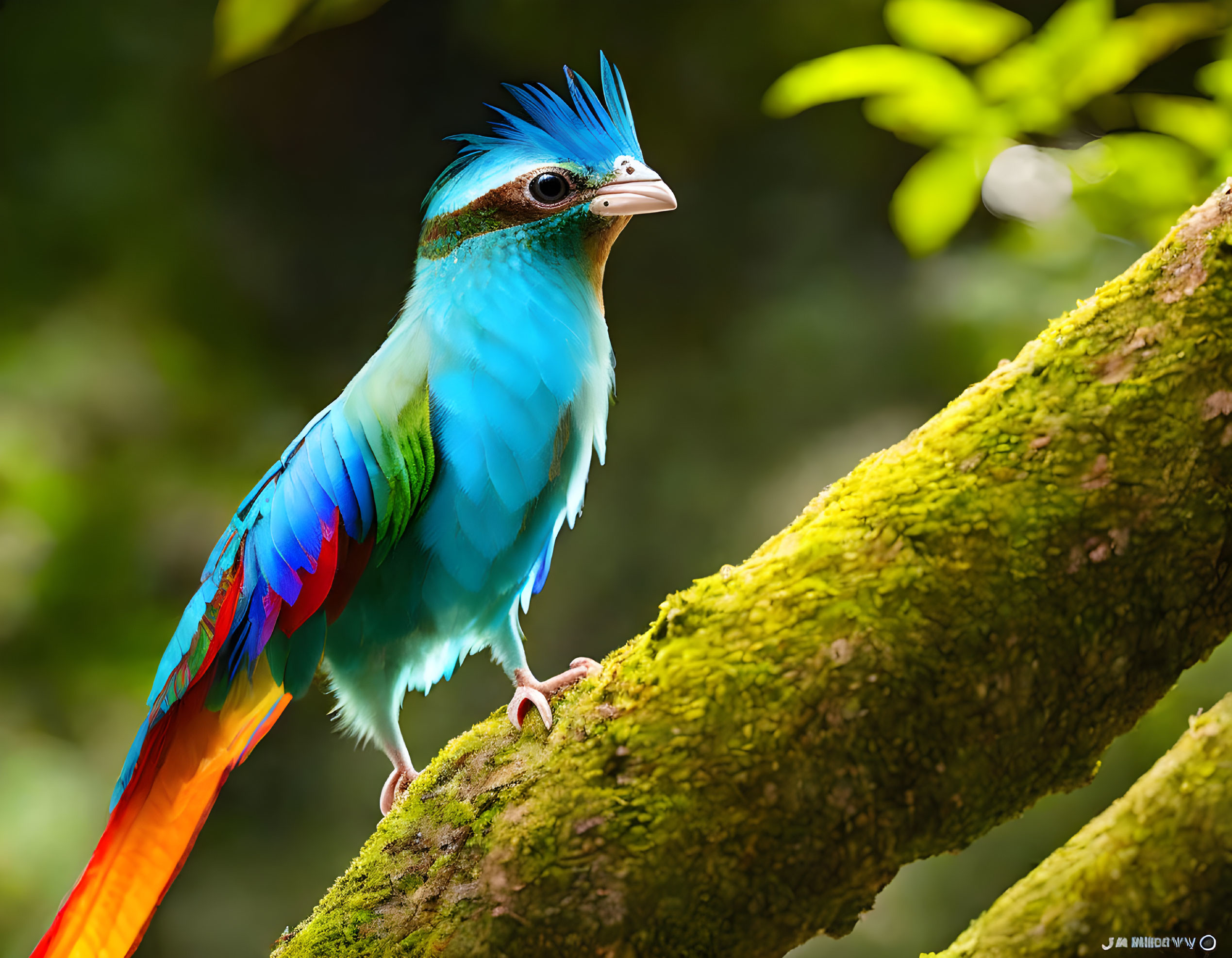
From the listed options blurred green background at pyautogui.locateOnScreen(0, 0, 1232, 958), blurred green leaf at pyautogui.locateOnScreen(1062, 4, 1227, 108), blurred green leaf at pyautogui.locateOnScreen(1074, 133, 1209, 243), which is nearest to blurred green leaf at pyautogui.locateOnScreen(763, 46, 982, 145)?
blurred green leaf at pyautogui.locateOnScreen(1062, 4, 1227, 108)

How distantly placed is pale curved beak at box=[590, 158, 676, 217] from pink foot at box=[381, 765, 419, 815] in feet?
3.76

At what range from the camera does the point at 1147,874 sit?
3.38 ft

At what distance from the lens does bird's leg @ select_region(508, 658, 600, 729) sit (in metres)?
1.33

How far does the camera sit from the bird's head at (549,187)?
5.97ft

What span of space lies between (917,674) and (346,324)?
11.3 ft

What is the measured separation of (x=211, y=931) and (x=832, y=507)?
3479 millimetres

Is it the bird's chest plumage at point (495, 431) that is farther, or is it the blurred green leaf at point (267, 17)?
the blurred green leaf at point (267, 17)

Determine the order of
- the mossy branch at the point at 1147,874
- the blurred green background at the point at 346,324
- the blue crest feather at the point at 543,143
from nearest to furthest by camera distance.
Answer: the mossy branch at the point at 1147,874 < the blue crest feather at the point at 543,143 < the blurred green background at the point at 346,324

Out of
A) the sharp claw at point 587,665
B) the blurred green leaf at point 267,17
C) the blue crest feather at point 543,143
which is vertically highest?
the blurred green leaf at point 267,17

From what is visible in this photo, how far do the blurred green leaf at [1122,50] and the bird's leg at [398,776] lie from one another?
1793 millimetres

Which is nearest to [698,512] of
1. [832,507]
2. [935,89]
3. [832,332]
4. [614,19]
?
[832,332]

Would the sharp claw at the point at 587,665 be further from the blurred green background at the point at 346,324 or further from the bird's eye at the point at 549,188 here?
the blurred green background at the point at 346,324

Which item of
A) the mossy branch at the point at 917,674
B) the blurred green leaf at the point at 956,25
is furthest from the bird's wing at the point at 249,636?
the blurred green leaf at the point at 956,25

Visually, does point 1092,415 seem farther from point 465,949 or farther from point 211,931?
point 211,931
